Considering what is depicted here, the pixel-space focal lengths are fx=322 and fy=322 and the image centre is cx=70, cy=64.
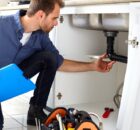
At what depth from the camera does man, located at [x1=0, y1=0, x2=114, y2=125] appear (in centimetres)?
142

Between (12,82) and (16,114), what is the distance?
0.68 metres

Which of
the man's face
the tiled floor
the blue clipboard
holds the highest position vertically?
the man's face

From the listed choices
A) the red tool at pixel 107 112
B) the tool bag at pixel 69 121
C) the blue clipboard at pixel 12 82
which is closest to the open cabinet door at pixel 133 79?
the tool bag at pixel 69 121

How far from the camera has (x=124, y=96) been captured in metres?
1.21

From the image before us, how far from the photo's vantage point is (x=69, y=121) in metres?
1.25

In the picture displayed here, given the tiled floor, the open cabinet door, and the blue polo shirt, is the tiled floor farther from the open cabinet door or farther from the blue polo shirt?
the open cabinet door

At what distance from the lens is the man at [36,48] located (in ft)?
4.65

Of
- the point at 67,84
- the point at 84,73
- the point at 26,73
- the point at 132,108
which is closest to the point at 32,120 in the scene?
the point at 26,73

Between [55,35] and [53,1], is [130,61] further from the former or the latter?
[55,35]

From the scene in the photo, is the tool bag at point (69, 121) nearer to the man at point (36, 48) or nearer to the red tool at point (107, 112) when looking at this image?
the man at point (36, 48)

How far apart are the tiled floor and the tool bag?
26 cm

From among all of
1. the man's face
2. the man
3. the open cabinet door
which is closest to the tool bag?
the open cabinet door

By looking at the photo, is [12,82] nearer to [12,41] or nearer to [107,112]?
[12,41]

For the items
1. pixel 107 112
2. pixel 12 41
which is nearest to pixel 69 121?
pixel 12 41
